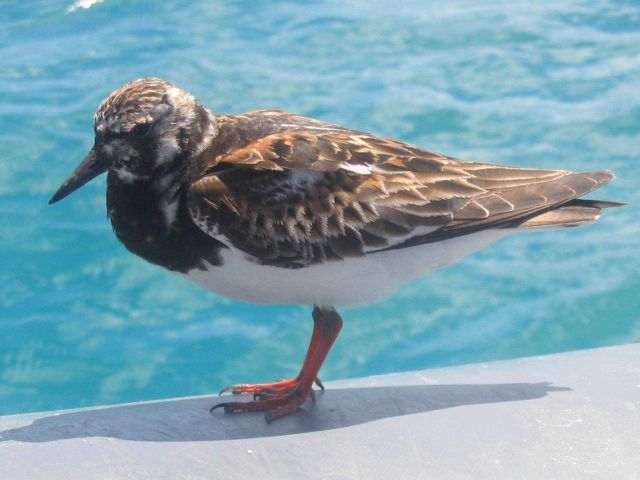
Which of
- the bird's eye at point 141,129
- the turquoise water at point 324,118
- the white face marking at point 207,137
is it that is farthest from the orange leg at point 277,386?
the turquoise water at point 324,118

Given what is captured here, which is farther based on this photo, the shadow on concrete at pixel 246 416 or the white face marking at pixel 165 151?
the white face marking at pixel 165 151

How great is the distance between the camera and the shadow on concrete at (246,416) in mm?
3486

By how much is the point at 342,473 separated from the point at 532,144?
252 inches

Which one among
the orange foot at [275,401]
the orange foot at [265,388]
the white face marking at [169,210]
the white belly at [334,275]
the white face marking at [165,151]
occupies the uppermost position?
the white face marking at [165,151]

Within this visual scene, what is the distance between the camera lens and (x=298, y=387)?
4.15m

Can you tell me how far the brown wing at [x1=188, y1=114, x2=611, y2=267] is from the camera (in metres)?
4.05

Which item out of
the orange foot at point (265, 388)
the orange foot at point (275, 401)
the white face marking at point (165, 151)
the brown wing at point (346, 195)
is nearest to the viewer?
the orange foot at point (275, 401)

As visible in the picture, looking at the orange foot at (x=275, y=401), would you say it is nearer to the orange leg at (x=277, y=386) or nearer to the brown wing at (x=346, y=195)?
the orange leg at (x=277, y=386)

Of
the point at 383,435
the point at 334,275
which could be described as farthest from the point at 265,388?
the point at 383,435

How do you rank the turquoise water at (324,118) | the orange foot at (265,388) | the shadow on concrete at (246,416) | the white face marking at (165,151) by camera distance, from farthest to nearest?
the turquoise water at (324,118), the orange foot at (265,388), the white face marking at (165,151), the shadow on concrete at (246,416)

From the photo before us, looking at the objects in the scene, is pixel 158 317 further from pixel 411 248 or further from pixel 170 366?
pixel 411 248

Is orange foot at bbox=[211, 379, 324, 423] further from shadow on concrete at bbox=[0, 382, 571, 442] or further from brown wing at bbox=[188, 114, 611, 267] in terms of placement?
brown wing at bbox=[188, 114, 611, 267]

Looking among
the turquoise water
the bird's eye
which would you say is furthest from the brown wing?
the turquoise water

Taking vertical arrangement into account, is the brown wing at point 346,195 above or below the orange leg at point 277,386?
above
